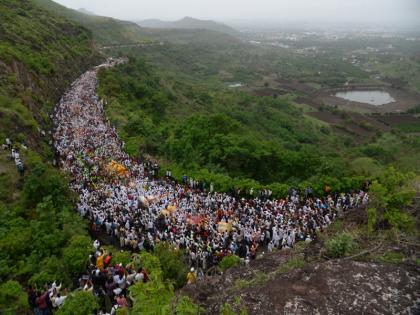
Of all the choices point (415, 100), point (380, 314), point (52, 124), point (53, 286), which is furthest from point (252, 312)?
point (415, 100)

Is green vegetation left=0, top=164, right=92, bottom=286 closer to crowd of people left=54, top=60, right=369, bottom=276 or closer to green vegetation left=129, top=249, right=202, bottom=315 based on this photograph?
crowd of people left=54, top=60, right=369, bottom=276

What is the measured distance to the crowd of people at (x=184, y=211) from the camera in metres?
18.9

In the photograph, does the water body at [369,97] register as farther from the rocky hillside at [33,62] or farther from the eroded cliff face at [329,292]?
the eroded cliff face at [329,292]

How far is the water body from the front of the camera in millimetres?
111262

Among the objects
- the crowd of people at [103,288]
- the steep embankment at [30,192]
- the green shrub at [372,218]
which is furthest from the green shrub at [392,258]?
the steep embankment at [30,192]

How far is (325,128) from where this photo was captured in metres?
78.5

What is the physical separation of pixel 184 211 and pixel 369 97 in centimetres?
10934

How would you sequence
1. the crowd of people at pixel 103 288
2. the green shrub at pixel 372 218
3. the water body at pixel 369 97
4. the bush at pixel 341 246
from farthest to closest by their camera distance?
the water body at pixel 369 97
the green shrub at pixel 372 218
the crowd of people at pixel 103 288
the bush at pixel 341 246

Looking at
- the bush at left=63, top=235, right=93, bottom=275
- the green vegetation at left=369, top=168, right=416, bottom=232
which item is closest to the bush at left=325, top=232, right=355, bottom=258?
the green vegetation at left=369, top=168, right=416, bottom=232

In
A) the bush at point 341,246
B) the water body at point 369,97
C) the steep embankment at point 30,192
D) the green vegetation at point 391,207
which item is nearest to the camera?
the bush at point 341,246

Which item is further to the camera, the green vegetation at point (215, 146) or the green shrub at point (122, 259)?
the green vegetation at point (215, 146)

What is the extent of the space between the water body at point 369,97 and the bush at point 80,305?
108m

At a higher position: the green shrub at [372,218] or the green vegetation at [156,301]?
the green vegetation at [156,301]

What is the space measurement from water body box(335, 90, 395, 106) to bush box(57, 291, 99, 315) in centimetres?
10759
